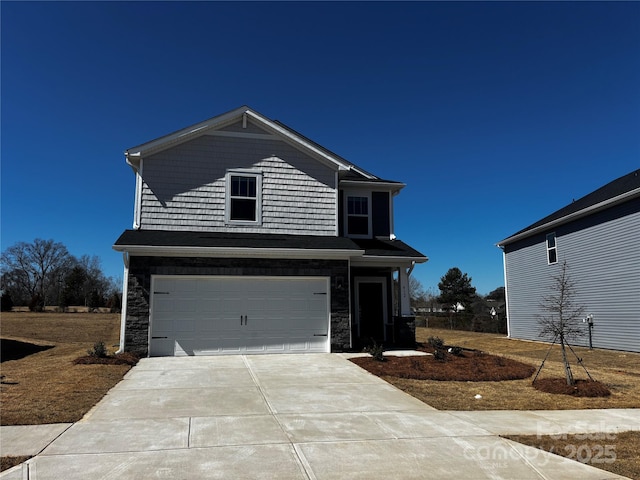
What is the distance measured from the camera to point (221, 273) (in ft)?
43.5

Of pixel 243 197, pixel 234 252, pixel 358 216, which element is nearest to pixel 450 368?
pixel 234 252

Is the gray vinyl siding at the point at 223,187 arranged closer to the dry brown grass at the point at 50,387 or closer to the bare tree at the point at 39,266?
the dry brown grass at the point at 50,387

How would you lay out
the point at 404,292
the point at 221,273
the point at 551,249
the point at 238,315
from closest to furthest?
1. the point at 221,273
2. the point at 238,315
3. the point at 404,292
4. the point at 551,249

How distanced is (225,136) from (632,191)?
14146 mm

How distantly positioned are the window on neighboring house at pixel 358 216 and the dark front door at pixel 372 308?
181cm

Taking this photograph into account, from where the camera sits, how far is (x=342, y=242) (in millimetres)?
14594

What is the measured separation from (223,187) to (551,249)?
52.2 ft

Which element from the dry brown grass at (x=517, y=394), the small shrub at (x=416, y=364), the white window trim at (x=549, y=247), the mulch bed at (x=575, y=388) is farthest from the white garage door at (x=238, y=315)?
the white window trim at (x=549, y=247)

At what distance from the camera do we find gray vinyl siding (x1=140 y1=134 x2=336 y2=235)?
46.1 feet

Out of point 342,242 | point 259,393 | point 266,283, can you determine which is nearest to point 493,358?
point 342,242

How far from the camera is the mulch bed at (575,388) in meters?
8.73

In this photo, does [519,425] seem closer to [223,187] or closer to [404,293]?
[404,293]

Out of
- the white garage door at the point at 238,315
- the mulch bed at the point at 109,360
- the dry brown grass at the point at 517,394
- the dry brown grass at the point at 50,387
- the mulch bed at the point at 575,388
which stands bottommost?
the dry brown grass at the point at 517,394

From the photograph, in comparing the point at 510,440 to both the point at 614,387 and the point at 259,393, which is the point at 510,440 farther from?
the point at 614,387
